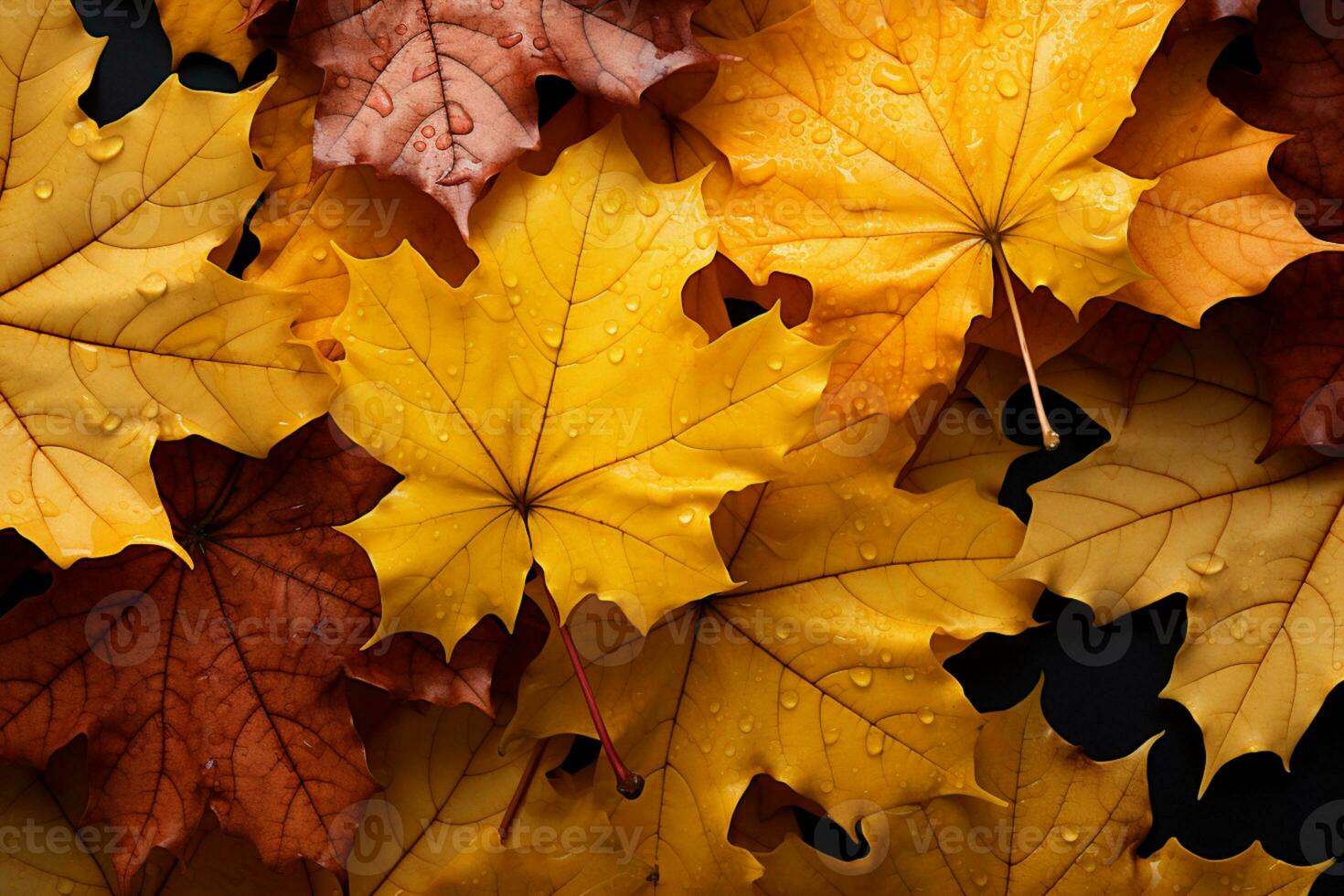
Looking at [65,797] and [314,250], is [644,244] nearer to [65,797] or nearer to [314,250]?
[314,250]

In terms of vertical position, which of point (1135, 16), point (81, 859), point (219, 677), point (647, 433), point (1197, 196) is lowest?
point (81, 859)

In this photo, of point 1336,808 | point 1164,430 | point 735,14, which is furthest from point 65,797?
point 1336,808

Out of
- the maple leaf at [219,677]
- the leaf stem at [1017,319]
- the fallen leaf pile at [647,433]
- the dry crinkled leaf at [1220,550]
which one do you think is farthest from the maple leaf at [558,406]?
the dry crinkled leaf at [1220,550]

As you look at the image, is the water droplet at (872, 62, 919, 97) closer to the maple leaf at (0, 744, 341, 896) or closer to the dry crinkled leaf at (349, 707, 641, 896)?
the dry crinkled leaf at (349, 707, 641, 896)

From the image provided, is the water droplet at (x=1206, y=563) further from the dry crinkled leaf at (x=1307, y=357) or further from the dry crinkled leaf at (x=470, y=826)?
the dry crinkled leaf at (x=470, y=826)

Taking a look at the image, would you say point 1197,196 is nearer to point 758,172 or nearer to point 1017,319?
point 1017,319

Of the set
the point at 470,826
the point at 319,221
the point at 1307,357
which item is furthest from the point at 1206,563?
the point at 319,221

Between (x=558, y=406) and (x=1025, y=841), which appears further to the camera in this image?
(x=1025, y=841)

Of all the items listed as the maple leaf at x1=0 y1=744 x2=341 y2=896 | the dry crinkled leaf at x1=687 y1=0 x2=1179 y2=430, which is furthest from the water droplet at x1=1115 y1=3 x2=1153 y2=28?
the maple leaf at x1=0 y1=744 x2=341 y2=896
